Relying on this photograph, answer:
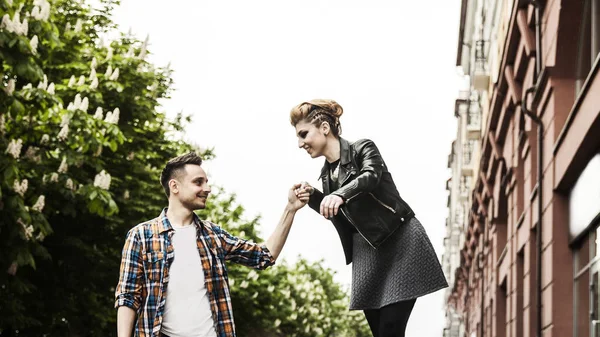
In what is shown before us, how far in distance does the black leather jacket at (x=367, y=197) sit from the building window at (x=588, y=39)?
673 cm

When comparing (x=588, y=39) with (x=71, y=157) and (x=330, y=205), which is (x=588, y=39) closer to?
(x=330, y=205)

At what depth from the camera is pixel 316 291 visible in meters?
79.5

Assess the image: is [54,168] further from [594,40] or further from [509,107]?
[594,40]

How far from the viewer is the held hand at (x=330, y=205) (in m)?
6.29

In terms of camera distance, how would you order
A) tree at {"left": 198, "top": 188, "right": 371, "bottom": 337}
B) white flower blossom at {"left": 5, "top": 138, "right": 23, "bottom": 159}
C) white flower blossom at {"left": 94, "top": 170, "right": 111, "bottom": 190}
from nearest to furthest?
1. white flower blossom at {"left": 5, "top": 138, "right": 23, "bottom": 159}
2. white flower blossom at {"left": 94, "top": 170, "right": 111, "bottom": 190}
3. tree at {"left": 198, "top": 188, "right": 371, "bottom": 337}

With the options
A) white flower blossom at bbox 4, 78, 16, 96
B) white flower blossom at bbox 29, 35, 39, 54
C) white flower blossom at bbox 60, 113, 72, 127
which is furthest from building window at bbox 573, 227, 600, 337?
white flower blossom at bbox 60, 113, 72, 127

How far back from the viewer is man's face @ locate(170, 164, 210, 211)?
7008 millimetres

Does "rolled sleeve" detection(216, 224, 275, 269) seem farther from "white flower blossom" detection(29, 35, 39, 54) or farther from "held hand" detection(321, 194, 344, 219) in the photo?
"white flower blossom" detection(29, 35, 39, 54)

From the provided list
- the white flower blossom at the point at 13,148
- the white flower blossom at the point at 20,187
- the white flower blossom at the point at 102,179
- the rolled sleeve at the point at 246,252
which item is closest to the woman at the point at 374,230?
the rolled sleeve at the point at 246,252

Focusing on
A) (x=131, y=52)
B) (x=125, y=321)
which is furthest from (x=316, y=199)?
(x=131, y=52)

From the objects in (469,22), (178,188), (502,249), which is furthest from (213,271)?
(469,22)

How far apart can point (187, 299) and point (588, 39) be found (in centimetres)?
799

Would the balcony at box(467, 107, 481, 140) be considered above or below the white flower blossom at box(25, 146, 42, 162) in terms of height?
above

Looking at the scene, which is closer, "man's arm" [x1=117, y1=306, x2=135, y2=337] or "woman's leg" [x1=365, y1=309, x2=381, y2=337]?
"woman's leg" [x1=365, y1=309, x2=381, y2=337]
